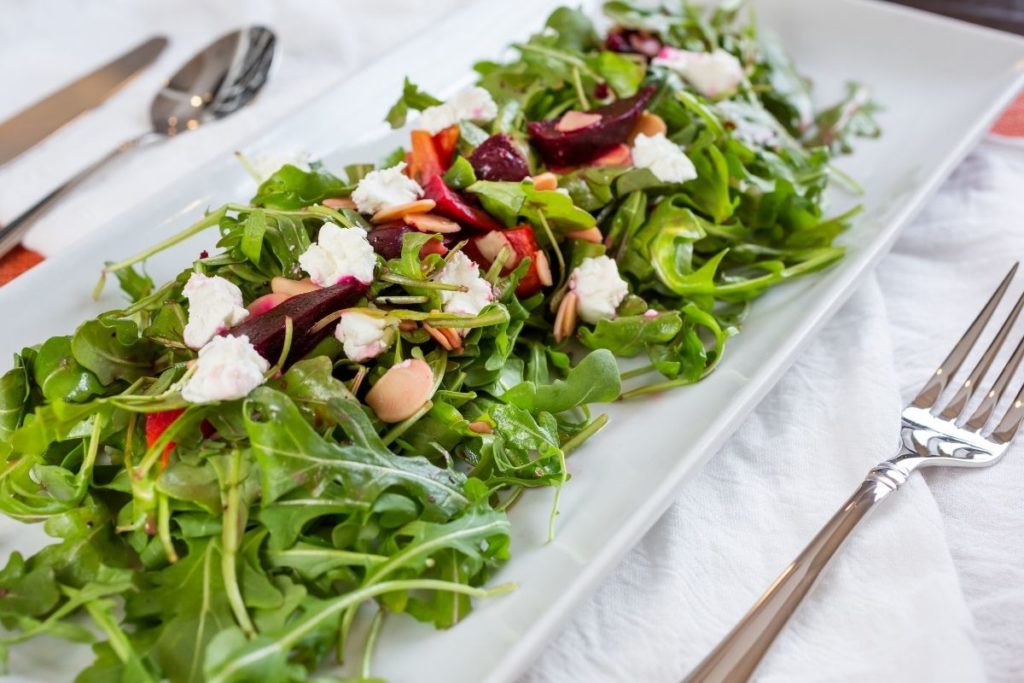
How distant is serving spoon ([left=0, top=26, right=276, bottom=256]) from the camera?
206 centimetres

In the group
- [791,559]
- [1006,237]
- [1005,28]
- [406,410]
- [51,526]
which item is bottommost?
[1005,28]

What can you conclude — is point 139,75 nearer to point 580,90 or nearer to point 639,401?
point 580,90

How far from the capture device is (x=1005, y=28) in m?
2.71

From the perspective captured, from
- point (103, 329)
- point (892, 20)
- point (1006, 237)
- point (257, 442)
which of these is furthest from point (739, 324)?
point (892, 20)

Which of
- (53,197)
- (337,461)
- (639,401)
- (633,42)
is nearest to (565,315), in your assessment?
(639,401)

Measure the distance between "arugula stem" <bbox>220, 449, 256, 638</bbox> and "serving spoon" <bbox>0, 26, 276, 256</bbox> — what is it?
1114mm

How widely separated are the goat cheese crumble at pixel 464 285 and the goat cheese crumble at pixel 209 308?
11.0 inches

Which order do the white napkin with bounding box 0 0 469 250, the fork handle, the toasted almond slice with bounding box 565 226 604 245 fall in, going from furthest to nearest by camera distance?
1. the white napkin with bounding box 0 0 469 250
2. the toasted almond slice with bounding box 565 226 604 245
3. the fork handle

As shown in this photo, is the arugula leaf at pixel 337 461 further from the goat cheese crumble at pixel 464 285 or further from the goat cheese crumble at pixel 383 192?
the goat cheese crumble at pixel 383 192

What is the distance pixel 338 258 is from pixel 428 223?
0.16 meters

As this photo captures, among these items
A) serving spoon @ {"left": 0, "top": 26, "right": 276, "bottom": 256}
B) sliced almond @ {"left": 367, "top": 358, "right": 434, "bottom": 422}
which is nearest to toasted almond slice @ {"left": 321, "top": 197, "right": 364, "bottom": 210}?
sliced almond @ {"left": 367, "top": 358, "right": 434, "bottom": 422}

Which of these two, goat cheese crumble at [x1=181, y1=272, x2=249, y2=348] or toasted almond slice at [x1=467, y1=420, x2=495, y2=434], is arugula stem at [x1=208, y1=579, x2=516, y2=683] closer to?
toasted almond slice at [x1=467, y1=420, x2=495, y2=434]

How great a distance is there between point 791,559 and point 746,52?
54.2 inches

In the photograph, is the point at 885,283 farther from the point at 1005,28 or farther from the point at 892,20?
the point at 1005,28
